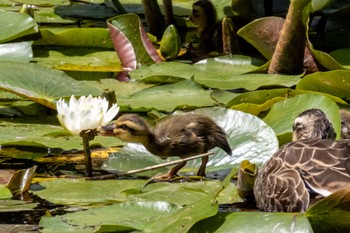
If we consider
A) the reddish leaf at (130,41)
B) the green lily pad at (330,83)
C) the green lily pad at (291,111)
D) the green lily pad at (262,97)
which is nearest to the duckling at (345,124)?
the green lily pad at (262,97)

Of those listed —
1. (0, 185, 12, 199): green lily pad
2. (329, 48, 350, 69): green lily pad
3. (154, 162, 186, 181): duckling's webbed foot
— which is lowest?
(329, 48, 350, 69): green lily pad

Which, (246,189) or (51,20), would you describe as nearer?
(246,189)

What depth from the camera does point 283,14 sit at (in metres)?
9.05

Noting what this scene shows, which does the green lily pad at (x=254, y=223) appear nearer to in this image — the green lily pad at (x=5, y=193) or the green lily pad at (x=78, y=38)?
the green lily pad at (x=5, y=193)

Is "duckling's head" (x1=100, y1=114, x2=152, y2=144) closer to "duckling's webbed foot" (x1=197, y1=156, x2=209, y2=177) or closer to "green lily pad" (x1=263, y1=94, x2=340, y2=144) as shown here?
"duckling's webbed foot" (x1=197, y1=156, x2=209, y2=177)

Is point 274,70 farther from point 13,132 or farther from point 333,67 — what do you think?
point 13,132

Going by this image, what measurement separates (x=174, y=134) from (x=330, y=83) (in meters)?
1.19

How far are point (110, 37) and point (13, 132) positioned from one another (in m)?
2.27

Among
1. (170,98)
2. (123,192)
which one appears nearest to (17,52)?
(170,98)

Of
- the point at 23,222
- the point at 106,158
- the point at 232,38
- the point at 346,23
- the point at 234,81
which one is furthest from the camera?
the point at 346,23

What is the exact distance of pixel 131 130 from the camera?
17.6 ft

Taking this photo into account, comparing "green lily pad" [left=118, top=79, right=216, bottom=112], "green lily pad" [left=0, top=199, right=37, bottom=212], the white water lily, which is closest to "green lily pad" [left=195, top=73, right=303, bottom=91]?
"green lily pad" [left=118, top=79, right=216, bottom=112]

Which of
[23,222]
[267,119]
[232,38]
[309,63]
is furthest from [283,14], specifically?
[23,222]

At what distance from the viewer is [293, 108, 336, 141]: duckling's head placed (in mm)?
5188
